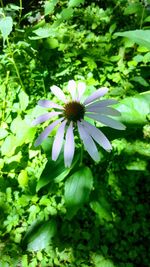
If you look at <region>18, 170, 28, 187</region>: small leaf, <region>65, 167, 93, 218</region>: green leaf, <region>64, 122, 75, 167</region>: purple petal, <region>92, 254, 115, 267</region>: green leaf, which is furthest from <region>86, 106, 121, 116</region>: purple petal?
<region>92, 254, 115, 267</region>: green leaf

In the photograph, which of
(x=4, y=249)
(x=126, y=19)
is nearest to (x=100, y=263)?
(x=4, y=249)

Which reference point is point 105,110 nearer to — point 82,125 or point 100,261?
point 82,125

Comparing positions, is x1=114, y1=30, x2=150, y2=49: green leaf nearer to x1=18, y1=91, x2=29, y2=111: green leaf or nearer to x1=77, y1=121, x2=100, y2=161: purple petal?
x1=77, y1=121, x2=100, y2=161: purple petal

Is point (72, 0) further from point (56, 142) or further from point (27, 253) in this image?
point (27, 253)

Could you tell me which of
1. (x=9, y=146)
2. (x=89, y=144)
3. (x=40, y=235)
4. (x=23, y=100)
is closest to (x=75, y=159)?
(x=89, y=144)

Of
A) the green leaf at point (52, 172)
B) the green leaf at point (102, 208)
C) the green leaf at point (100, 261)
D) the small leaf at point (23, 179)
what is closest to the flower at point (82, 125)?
the green leaf at point (52, 172)
